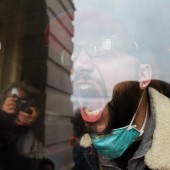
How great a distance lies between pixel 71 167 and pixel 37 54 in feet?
1.72

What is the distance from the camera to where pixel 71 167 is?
4.28 feet

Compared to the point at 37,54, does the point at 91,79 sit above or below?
below

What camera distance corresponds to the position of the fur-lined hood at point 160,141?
111 cm

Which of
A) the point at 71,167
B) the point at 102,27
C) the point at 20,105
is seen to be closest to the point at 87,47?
the point at 102,27

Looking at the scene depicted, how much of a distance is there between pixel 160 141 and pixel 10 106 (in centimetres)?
64

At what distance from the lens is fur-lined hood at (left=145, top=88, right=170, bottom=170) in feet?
3.64

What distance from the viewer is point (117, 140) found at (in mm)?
1221

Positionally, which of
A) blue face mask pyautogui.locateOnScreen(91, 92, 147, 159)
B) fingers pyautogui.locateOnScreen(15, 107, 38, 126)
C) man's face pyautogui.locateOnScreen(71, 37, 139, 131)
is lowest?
blue face mask pyautogui.locateOnScreen(91, 92, 147, 159)

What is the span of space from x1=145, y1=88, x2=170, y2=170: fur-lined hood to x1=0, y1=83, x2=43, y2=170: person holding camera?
490 mm

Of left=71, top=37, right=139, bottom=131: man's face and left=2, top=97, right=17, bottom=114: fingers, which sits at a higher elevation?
left=71, top=37, right=139, bottom=131: man's face

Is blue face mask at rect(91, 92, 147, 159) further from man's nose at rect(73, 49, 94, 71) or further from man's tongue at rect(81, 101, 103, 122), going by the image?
man's nose at rect(73, 49, 94, 71)

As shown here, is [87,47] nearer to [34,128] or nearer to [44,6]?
[44,6]

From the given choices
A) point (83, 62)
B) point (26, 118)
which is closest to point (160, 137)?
point (83, 62)

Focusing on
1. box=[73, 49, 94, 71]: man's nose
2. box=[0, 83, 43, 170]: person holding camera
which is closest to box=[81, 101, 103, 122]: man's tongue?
box=[73, 49, 94, 71]: man's nose
